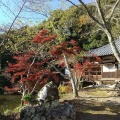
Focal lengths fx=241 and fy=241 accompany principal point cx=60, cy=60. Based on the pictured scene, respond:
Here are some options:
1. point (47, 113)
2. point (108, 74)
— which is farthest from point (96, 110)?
point (108, 74)

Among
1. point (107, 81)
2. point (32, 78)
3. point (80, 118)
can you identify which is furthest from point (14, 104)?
point (80, 118)

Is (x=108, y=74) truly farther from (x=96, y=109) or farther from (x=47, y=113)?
(x=47, y=113)

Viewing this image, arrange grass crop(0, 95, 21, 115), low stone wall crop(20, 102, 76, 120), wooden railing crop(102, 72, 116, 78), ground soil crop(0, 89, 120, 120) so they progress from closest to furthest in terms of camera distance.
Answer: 1. low stone wall crop(20, 102, 76, 120)
2. ground soil crop(0, 89, 120, 120)
3. grass crop(0, 95, 21, 115)
4. wooden railing crop(102, 72, 116, 78)

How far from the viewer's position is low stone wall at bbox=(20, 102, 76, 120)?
8938mm

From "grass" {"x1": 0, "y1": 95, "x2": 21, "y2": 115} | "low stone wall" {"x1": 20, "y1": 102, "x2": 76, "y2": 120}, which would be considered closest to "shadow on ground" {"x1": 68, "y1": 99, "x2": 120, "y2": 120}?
"low stone wall" {"x1": 20, "y1": 102, "x2": 76, "y2": 120}

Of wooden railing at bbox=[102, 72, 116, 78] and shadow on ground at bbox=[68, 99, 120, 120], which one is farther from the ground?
wooden railing at bbox=[102, 72, 116, 78]

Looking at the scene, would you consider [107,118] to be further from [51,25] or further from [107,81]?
[107,81]

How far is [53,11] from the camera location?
12.6 meters

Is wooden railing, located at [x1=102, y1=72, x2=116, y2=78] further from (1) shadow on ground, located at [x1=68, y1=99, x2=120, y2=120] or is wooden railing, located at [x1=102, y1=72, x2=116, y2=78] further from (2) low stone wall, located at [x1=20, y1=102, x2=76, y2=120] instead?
(2) low stone wall, located at [x1=20, y1=102, x2=76, y2=120]

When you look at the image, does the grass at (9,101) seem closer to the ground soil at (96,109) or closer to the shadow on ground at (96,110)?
the ground soil at (96,109)

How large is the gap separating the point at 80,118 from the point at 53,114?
1191 millimetres

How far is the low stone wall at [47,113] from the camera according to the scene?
8938mm

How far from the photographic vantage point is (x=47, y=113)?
357 inches

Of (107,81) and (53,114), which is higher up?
(107,81)
